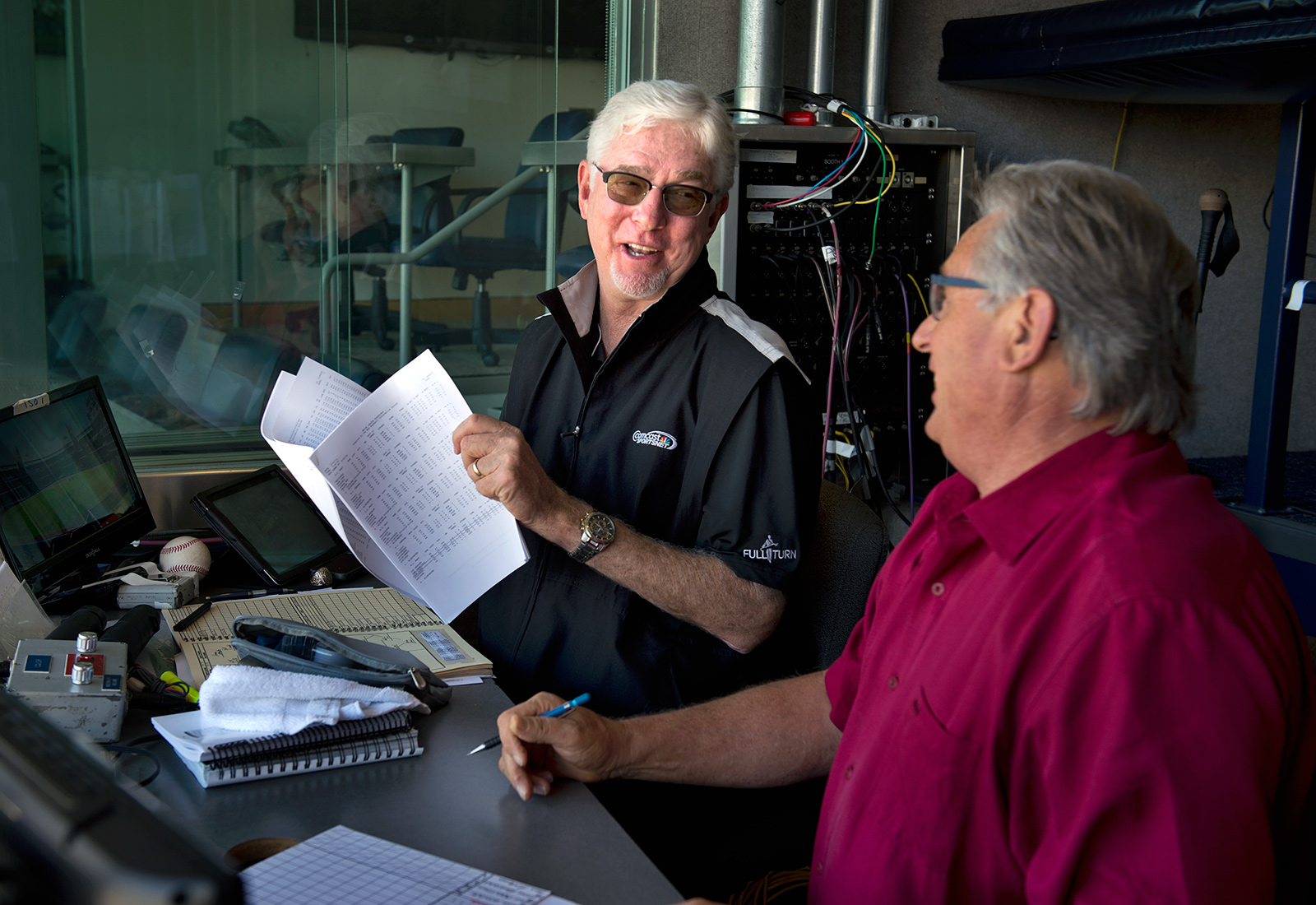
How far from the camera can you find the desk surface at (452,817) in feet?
3.36

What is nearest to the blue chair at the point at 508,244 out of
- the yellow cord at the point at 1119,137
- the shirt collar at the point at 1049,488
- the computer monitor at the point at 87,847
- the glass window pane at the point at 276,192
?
the glass window pane at the point at 276,192

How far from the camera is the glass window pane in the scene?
2572 mm

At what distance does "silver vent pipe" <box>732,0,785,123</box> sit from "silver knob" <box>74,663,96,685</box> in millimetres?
2563

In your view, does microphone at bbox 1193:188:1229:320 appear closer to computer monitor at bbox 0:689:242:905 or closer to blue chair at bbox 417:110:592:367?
blue chair at bbox 417:110:592:367

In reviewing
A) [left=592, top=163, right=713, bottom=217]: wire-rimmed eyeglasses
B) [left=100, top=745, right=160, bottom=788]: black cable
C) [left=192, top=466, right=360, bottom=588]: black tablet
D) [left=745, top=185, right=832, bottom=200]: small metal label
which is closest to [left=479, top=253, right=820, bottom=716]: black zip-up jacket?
[left=592, top=163, right=713, bottom=217]: wire-rimmed eyeglasses

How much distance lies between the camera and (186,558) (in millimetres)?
1930

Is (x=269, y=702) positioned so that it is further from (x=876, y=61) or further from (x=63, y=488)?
(x=876, y=61)

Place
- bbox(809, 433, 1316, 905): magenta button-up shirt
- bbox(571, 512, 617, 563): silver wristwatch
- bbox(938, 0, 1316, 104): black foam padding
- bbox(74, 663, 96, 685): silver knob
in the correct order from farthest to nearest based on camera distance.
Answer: bbox(938, 0, 1316, 104): black foam padding → bbox(571, 512, 617, 563): silver wristwatch → bbox(74, 663, 96, 685): silver knob → bbox(809, 433, 1316, 905): magenta button-up shirt

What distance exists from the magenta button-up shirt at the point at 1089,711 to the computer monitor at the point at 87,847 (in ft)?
2.20

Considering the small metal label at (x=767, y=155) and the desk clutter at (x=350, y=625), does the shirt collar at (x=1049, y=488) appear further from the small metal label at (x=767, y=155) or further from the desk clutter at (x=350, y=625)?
the small metal label at (x=767, y=155)

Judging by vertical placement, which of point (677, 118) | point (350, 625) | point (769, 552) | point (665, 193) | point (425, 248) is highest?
point (677, 118)

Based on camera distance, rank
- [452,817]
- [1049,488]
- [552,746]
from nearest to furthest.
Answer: [1049,488] < [452,817] < [552,746]

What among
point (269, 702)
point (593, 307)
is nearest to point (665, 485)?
point (593, 307)

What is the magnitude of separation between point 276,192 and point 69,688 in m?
1.89
